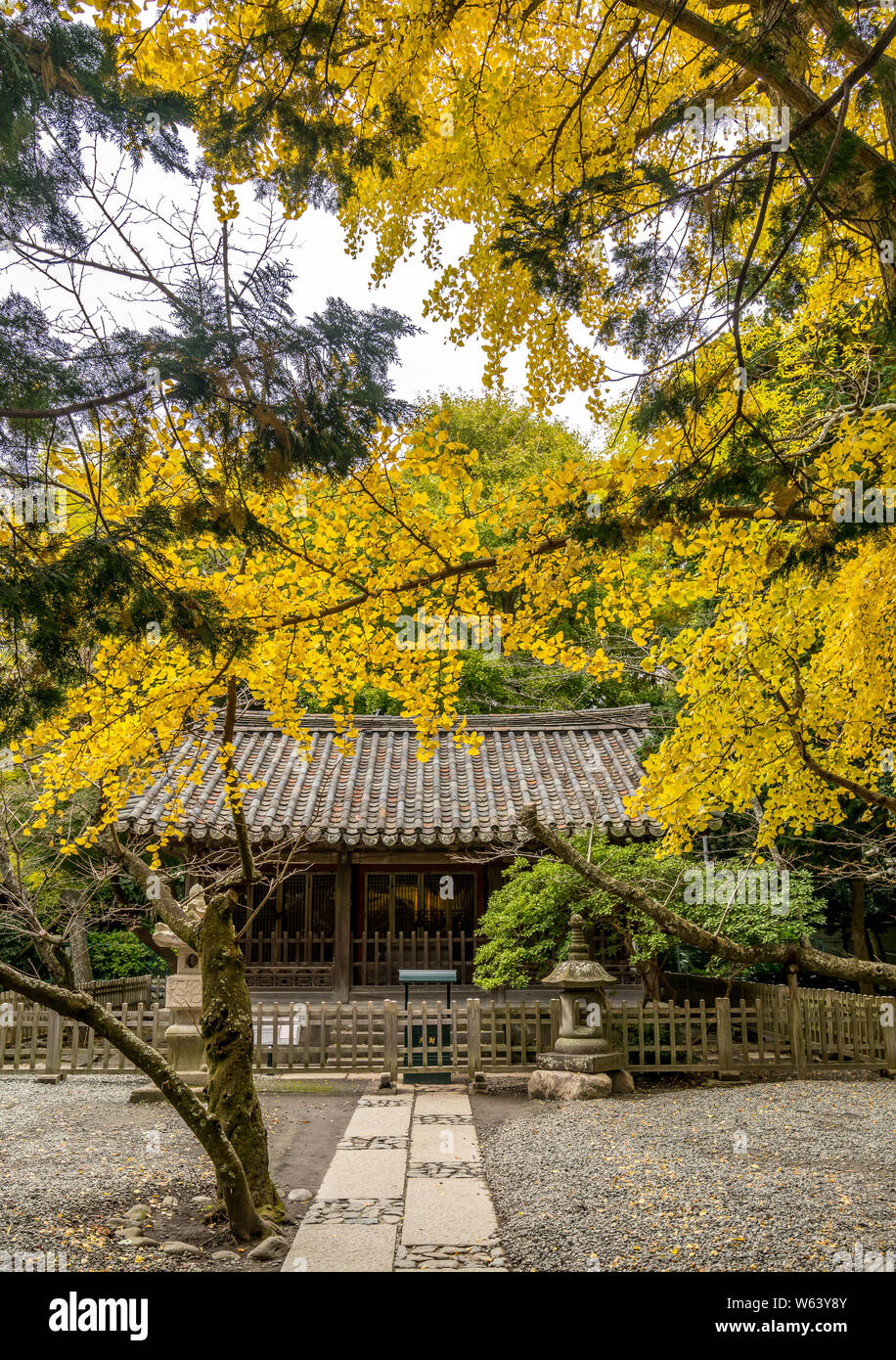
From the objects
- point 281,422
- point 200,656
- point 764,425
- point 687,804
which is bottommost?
point 687,804

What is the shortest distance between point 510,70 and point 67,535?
12.6 ft

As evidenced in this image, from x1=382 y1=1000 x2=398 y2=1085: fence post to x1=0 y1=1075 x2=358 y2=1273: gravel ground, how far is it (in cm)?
47

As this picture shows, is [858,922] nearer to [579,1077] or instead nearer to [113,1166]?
[579,1077]

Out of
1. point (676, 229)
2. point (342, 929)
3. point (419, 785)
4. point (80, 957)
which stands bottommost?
point (80, 957)

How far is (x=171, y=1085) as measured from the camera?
5000 mm

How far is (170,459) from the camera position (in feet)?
14.5

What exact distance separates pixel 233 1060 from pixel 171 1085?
2.46 feet

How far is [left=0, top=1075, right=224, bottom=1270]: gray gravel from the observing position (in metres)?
5.11

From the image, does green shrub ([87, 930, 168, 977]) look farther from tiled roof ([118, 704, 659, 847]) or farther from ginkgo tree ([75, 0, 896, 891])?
ginkgo tree ([75, 0, 896, 891])

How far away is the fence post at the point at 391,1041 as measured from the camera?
1055 centimetres

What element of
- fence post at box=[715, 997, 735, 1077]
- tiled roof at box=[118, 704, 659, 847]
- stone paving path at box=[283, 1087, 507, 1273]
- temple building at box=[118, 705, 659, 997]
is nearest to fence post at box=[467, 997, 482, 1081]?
stone paving path at box=[283, 1087, 507, 1273]

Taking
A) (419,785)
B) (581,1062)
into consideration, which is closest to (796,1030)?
(581,1062)
